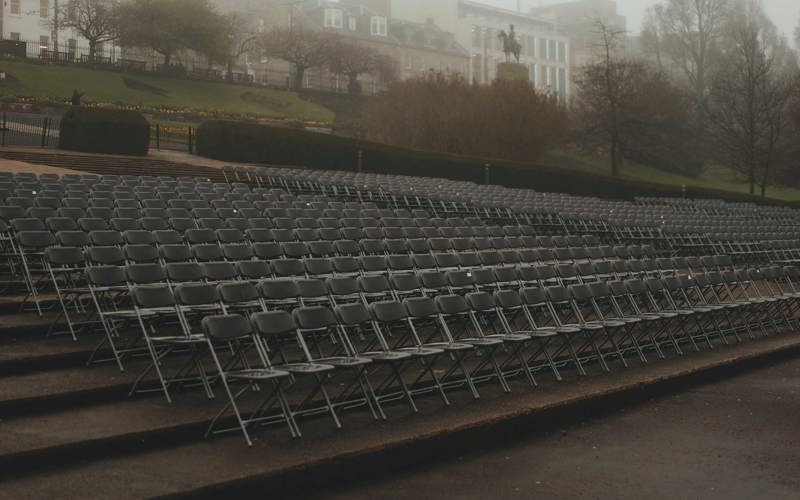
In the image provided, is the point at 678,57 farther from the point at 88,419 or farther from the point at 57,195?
the point at 88,419

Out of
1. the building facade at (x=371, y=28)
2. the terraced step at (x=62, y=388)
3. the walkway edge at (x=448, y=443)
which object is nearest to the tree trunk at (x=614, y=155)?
the building facade at (x=371, y=28)

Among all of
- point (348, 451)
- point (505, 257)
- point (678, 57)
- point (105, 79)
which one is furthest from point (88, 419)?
point (678, 57)

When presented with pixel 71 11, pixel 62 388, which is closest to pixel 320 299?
pixel 62 388

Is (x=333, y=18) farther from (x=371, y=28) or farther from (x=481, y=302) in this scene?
(x=481, y=302)

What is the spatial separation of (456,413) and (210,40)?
54005 mm

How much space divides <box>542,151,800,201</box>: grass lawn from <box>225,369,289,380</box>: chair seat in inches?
1595

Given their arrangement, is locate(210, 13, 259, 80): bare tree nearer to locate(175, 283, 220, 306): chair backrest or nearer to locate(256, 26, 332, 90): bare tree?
locate(256, 26, 332, 90): bare tree

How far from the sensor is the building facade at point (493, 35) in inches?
3777

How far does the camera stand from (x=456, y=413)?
7363mm

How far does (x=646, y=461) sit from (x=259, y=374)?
2.92m

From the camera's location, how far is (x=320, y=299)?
8820 millimetres

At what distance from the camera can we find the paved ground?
235 inches

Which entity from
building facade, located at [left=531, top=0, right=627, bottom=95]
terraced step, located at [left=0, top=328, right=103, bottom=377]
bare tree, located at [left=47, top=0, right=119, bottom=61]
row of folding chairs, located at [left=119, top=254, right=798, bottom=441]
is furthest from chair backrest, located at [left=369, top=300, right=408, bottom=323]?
building facade, located at [left=531, top=0, right=627, bottom=95]

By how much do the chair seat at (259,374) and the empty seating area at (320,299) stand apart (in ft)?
0.08
